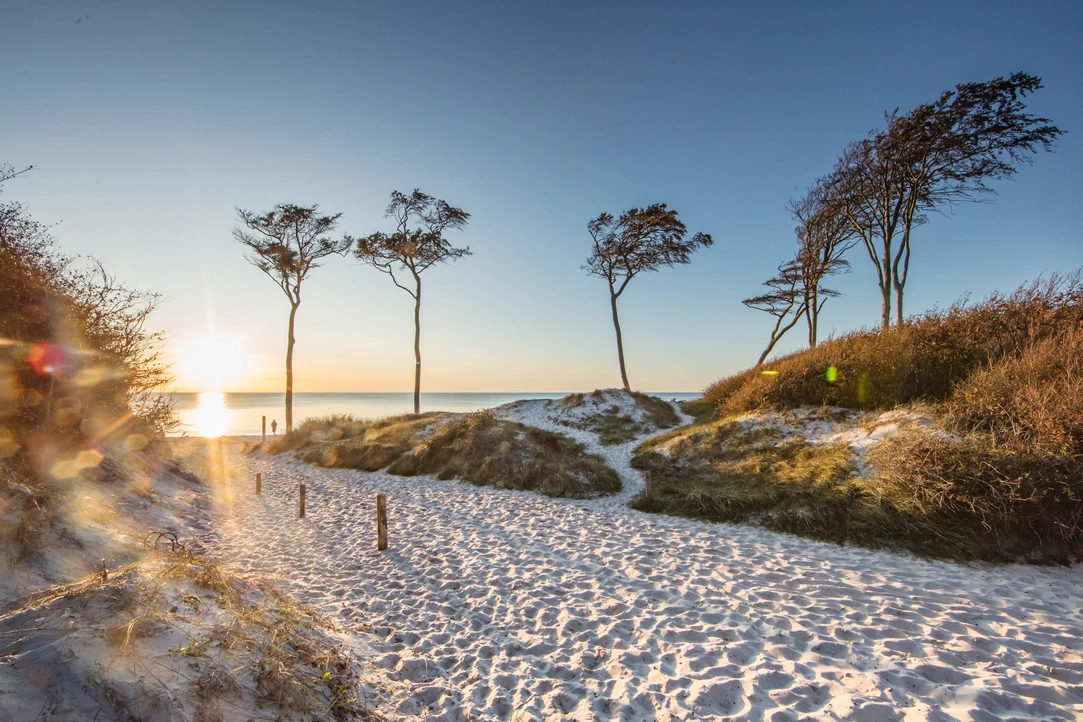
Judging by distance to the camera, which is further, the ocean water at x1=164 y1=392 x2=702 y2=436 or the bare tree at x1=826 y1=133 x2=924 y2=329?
the ocean water at x1=164 y1=392 x2=702 y2=436

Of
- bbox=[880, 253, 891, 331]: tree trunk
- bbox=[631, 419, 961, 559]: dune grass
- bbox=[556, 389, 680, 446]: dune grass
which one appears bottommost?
bbox=[631, 419, 961, 559]: dune grass

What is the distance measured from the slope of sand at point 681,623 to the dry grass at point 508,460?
3569 mm

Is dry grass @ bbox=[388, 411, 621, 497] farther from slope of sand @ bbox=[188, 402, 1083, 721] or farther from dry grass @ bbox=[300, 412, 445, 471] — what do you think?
slope of sand @ bbox=[188, 402, 1083, 721]

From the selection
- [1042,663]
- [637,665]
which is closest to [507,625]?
[637,665]

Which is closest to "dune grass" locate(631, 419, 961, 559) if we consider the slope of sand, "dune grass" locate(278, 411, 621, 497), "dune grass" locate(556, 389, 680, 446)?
the slope of sand

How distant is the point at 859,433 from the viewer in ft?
35.3

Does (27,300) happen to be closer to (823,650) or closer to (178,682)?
(178,682)

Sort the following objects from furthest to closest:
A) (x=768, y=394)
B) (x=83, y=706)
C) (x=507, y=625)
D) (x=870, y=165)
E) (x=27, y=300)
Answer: (x=870, y=165) < (x=768, y=394) < (x=27, y=300) < (x=507, y=625) < (x=83, y=706)

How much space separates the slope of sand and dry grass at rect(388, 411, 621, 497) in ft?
11.7

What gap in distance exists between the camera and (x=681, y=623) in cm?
511

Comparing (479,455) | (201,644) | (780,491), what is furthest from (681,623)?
(479,455)

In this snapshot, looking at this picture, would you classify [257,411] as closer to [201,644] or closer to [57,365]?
[57,365]

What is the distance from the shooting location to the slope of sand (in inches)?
150

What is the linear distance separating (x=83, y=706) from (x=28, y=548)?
377 centimetres
